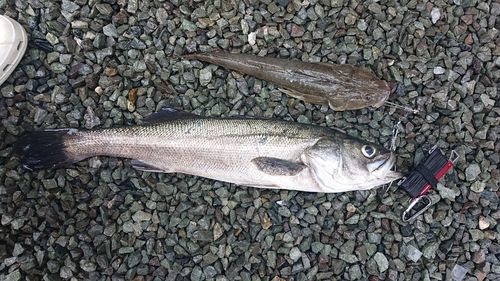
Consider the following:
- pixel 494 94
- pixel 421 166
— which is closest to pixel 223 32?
pixel 421 166

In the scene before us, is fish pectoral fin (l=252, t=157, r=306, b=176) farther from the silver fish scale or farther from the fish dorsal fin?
the fish dorsal fin

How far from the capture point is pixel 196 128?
3.97 meters

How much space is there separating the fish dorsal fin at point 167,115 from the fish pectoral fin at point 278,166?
892mm

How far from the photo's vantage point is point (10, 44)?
4160 millimetres

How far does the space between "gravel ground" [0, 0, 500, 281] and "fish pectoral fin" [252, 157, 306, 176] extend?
51 cm

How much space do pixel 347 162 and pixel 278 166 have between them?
2.35ft

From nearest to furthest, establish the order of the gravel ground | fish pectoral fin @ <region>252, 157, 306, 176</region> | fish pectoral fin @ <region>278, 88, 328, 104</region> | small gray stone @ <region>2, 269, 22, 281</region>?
fish pectoral fin @ <region>252, 157, 306, 176</region> → small gray stone @ <region>2, 269, 22, 281</region> → the gravel ground → fish pectoral fin @ <region>278, 88, 328, 104</region>

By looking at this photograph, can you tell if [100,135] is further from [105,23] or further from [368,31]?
[368,31]

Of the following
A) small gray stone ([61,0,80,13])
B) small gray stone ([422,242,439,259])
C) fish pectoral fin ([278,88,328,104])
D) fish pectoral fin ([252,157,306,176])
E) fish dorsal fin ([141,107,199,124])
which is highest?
small gray stone ([61,0,80,13])

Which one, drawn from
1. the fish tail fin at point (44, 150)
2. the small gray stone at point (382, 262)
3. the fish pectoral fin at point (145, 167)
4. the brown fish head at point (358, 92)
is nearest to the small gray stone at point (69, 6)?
the fish tail fin at point (44, 150)

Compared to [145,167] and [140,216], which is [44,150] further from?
[140,216]

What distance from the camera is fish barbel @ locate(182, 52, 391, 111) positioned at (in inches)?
170

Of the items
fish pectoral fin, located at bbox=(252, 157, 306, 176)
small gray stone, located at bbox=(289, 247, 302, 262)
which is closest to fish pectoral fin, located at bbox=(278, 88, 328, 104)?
fish pectoral fin, located at bbox=(252, 157, 306, 176)

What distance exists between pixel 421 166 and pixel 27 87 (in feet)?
15.1
